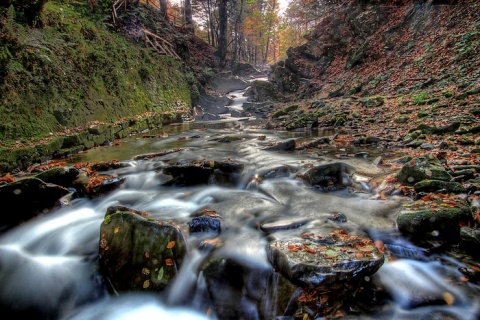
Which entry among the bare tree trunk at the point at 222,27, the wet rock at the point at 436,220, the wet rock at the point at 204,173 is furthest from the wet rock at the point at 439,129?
the bare tree trunk at the point at 222,27

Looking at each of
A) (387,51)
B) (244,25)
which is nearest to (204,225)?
(387,51)

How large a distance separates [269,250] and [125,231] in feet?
5.36

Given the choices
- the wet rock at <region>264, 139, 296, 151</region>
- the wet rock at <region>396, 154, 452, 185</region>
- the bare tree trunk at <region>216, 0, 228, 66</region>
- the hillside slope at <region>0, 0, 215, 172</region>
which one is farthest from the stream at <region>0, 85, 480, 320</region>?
the bare tree trunk at <region>216, 0, 228, 66</region>

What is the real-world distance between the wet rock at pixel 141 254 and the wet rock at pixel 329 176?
9.25 feet

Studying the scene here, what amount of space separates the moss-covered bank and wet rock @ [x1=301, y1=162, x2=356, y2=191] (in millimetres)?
5926

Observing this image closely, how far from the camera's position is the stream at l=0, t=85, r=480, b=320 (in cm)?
249

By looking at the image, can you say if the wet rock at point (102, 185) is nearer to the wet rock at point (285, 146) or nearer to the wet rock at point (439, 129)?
the wet rock at point (285, 146)

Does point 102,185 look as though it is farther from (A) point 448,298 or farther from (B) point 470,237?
(B) point 470,237

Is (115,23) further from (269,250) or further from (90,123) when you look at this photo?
(269,250)

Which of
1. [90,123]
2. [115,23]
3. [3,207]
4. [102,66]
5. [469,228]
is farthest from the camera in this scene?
[115,23]

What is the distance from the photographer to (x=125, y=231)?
10.1ft

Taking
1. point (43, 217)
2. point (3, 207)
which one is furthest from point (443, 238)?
point (3, 207)

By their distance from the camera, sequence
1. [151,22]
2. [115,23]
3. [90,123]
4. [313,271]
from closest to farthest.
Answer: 1. [313,271]
2. [90,123]
3. [115,23]
4. [151,22]

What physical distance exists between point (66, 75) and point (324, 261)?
902cm
